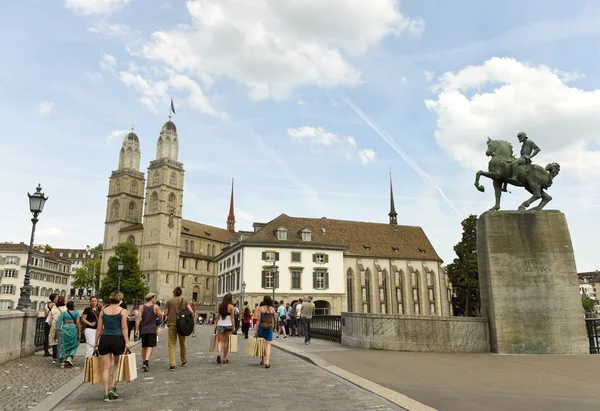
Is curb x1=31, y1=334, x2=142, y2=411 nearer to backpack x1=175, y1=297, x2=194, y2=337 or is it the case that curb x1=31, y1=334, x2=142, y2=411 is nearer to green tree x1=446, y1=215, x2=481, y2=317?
backpack x1=175, y1=297, x2=194, y2=337

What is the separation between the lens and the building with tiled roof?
52.7m

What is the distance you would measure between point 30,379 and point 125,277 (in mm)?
66938

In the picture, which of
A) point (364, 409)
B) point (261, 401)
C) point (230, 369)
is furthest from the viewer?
point (230, 369)

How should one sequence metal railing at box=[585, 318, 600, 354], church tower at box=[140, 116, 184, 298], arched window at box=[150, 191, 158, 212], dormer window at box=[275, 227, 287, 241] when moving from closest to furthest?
metal railing at box=[585, 318, 600, 354] < dormer window at box=[275, 227, 287, 241] < church tower at box=[140, 116, 184, 298] < arched window at box=[150, 191, 158, 212]

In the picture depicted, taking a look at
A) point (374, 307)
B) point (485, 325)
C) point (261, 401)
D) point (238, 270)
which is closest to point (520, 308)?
point (485, 325)

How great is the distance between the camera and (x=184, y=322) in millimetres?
10297

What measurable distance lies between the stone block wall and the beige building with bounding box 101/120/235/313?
67.2 meters

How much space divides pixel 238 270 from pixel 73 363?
41.8 metres

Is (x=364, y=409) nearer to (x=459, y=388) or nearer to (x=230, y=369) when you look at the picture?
(x=459, y=388)

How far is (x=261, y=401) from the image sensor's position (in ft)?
22.2

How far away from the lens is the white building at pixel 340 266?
52.8 metres

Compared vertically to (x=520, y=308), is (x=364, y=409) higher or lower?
lower

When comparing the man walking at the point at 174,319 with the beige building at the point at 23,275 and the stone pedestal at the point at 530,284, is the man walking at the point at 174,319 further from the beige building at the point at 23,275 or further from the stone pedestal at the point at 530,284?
the beige building at the point at 23,275

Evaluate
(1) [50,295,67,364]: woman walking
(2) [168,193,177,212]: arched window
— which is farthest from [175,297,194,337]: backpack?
(2) [168,193,177,212]: arched window
